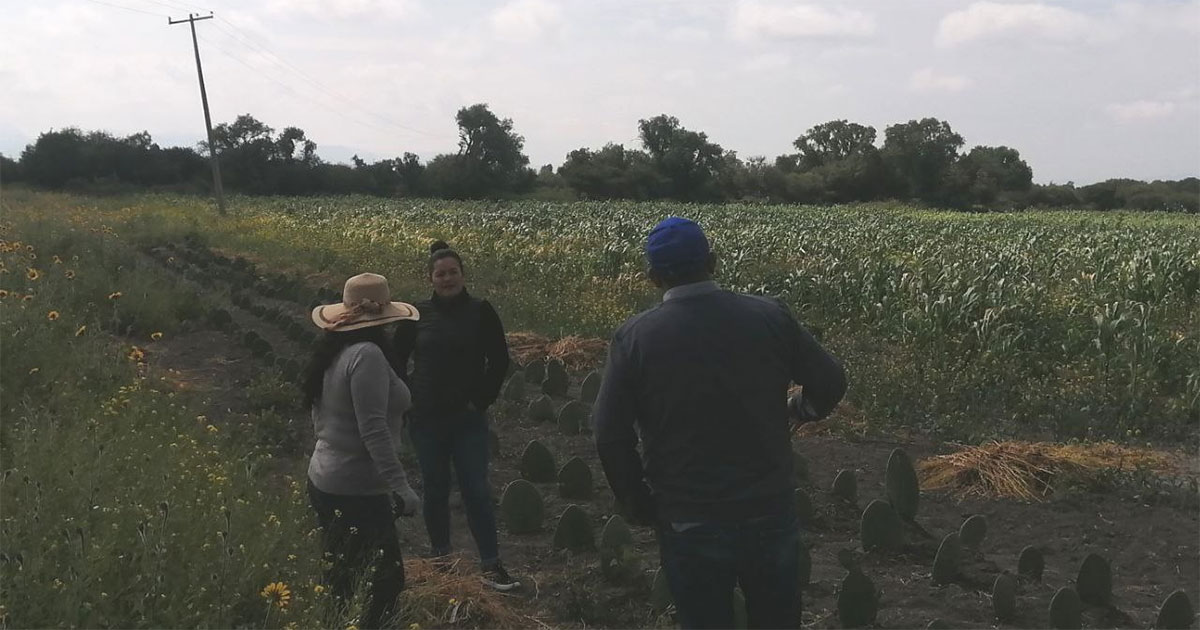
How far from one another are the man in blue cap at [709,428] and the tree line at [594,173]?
64.1m

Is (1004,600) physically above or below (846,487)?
above

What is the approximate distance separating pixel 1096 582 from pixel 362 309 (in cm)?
353

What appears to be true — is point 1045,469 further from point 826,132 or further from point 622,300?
point 826,132

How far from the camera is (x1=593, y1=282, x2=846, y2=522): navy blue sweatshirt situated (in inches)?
103

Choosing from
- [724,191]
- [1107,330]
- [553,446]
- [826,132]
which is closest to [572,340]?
[553,446]

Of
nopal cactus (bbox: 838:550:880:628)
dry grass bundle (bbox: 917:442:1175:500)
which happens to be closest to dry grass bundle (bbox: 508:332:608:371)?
dry grass bundle (bbox: 917:442:1175:500)

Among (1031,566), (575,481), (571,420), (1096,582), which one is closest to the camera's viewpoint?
(1096,582)

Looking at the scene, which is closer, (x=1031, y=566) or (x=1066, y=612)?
(x=1066, y=612)

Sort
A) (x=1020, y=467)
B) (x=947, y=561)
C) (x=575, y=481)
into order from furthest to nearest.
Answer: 1. (x=1020, y=467)
2. (x=575, y=481)
3. (x=947, y=561)

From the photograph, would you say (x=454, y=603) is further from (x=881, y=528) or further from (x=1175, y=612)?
(x=1175, y=612)

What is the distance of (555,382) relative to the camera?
29.2ft

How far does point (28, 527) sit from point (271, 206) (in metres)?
43.6

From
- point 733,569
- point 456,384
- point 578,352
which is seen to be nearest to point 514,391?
point 578,352

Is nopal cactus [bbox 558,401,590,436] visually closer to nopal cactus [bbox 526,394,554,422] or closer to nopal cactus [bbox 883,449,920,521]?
nopal cactus [bbox 526,394,554,422]
